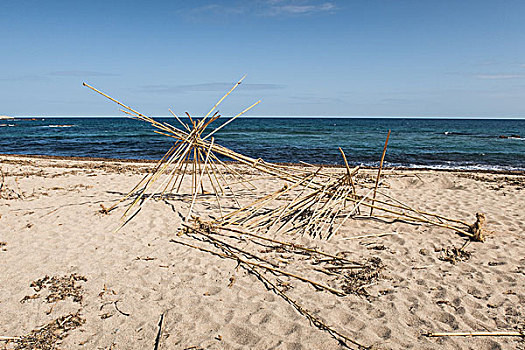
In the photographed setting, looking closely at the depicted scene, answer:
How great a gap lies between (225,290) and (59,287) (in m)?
1.37

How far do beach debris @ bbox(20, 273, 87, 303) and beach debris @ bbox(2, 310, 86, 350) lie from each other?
254 mm

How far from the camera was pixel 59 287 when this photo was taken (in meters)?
2.80

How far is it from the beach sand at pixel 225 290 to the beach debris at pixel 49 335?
4 cm

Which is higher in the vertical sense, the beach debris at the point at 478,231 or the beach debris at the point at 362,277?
the beach debris at the point at 478,231

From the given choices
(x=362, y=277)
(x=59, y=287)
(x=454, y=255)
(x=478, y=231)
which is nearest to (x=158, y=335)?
(x=59, y=287)

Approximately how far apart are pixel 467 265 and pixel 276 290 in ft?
6.19

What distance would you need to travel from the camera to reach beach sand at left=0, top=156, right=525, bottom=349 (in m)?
2.25

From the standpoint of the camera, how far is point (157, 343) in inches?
85.4

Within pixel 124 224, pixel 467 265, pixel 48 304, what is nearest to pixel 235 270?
pixel 48 304

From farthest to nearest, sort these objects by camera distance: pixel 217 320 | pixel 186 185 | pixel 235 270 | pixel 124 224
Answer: pixel 186 185 → pixel 124 224 → pixel 235 270 → pixel 217 320

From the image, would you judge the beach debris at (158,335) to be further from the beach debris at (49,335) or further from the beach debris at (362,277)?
the beach debris at (362,277)

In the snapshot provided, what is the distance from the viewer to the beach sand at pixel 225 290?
225 cm

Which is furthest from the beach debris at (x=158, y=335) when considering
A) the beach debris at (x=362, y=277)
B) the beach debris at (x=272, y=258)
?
the beach debris at (x=362, y=277)

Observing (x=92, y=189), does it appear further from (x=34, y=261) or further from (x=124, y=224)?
(x=34, y=261)
